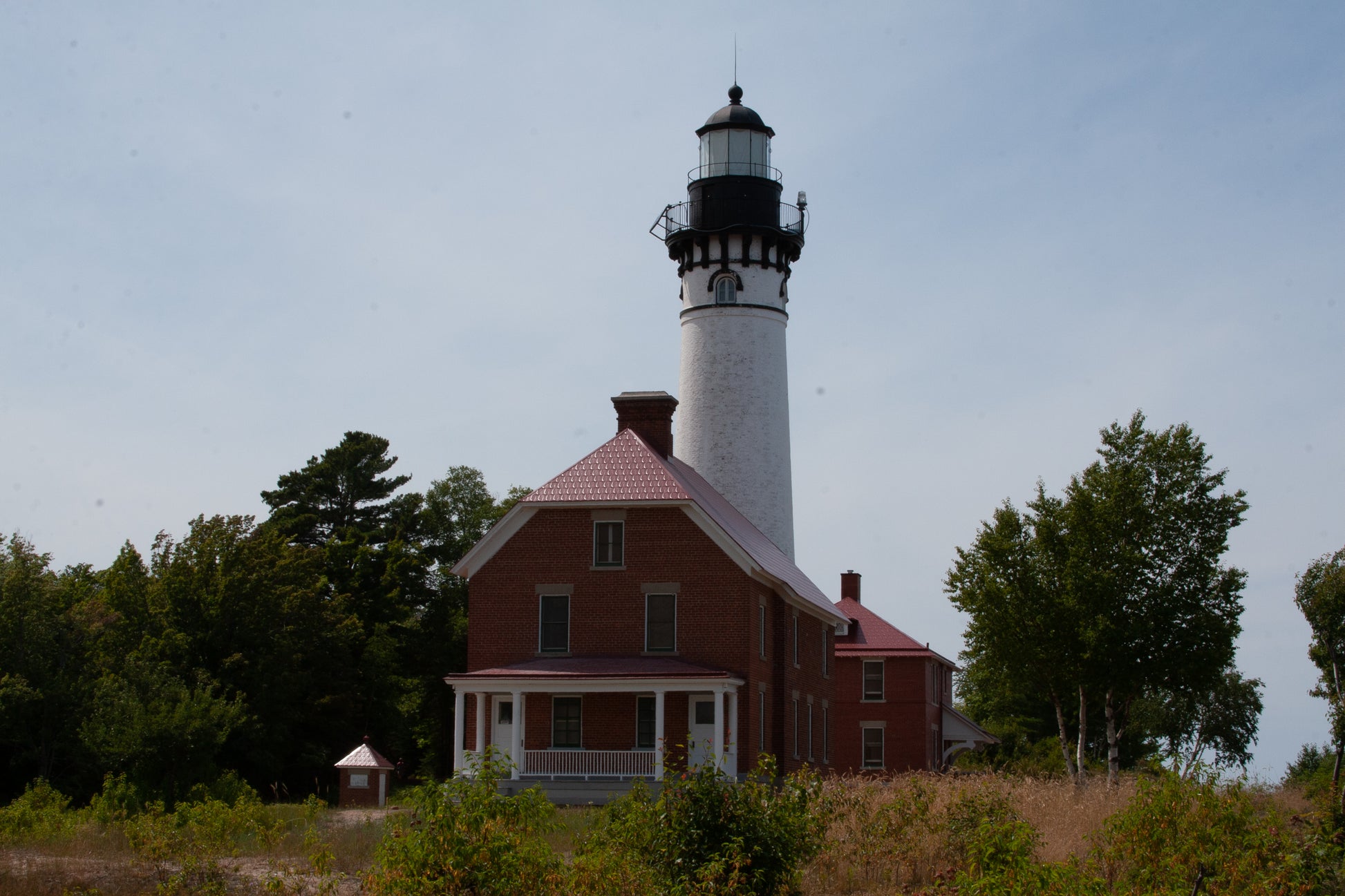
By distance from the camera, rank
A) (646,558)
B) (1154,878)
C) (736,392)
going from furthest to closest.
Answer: (736,392)
(646,558)
(1154,878)

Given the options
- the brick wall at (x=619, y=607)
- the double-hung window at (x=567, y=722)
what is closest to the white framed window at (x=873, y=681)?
the brick wall at (x=619, y=607)

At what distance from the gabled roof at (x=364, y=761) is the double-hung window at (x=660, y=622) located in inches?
314

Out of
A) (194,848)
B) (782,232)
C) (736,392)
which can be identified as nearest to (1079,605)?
(736,392)

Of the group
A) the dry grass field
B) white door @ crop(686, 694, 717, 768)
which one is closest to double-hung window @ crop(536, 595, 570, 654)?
white door @ crop(686, 694, 717, 768)

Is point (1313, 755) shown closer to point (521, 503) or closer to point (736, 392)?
point (736, 392)

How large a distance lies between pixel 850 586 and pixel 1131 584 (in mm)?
18279

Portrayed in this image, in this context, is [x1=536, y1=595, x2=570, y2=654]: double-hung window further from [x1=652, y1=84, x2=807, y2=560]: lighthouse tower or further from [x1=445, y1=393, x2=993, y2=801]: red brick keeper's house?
[x1=652, y1=84, x2=807, y2=560]: lighthouse tower

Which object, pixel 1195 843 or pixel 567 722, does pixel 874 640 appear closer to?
pixel 567 722

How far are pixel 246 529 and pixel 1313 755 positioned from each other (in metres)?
39.2

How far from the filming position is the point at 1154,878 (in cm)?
1420

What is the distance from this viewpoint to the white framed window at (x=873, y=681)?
2010 inches

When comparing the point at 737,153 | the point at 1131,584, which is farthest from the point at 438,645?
the point at 1131,584

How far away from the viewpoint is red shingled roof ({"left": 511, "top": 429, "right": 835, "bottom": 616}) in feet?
106

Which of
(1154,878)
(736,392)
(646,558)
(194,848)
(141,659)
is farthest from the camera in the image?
(736,392)
